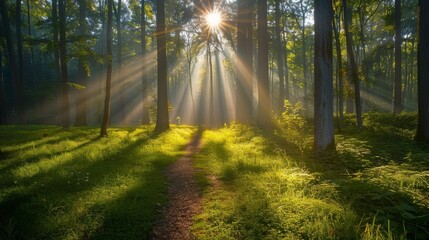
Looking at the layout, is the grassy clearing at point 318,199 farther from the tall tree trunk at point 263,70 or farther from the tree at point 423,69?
the tall tree trunk at point 263,70

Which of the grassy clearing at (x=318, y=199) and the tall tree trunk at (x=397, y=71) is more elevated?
the tall tree trunk at (x=397, y=71)

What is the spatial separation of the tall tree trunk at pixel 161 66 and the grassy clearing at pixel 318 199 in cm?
1057

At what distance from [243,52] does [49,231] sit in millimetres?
18827

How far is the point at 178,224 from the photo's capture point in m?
4.63

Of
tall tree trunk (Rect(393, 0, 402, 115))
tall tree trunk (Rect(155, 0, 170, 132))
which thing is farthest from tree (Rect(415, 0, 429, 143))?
tall tree trunk (Rect(155, 0, 170, 132))

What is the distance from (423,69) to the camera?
9836 millimetres

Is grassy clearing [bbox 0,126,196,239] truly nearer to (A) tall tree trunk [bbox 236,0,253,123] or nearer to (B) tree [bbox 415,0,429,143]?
(B) tree [bbox 415,0,429,143]

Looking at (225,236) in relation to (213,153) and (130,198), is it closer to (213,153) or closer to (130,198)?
(130,198)

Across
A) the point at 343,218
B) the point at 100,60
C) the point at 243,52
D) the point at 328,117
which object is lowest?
the point at 343,218

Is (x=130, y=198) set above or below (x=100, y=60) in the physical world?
below

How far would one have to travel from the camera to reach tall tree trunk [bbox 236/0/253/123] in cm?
1989

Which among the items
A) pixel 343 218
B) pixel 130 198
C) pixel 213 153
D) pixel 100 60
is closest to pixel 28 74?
pixel 100 60

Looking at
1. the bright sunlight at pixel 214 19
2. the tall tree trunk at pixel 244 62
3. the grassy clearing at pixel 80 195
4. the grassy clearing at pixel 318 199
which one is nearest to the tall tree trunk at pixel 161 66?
the tall tree trunk at pixel 244 62

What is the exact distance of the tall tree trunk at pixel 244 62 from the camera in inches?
783
